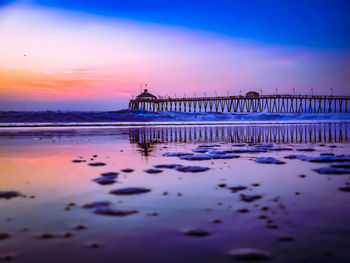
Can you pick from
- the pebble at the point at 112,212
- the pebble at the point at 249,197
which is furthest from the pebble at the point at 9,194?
the pebble at the point at 249,197

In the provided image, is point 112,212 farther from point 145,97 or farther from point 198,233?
point 145,97

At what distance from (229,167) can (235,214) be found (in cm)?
411

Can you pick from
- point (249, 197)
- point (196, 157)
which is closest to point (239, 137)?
point (196, 157)

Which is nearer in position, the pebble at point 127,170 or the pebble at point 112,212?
the pebble at point 112,212

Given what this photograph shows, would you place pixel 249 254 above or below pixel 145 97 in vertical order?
below

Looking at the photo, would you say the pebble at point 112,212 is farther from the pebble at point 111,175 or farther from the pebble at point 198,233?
the pebble at point 111,175

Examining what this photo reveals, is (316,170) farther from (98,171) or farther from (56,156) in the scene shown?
(56,156)

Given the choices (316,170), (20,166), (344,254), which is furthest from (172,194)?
(20,166)

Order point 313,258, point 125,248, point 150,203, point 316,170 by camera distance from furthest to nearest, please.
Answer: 1. point 316,170
2. point 150,203
3. point 125,248
4. point 313,258

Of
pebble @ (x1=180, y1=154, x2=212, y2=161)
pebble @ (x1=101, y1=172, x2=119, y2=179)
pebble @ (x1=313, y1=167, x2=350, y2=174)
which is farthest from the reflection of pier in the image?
pebble @ (x1=313, y1=167, x2=350, y2=174)

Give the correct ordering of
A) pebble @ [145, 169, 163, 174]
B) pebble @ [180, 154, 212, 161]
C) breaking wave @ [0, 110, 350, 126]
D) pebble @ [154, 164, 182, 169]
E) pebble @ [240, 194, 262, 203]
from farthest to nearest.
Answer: breaking wave @ [0, 110, 350, 126] → pebble @ [180, 154, 212, 161] → pebble @ [154, 164, 182, 169] → pebble @ [145, 169, 163, 174] → pebble @ [240, 194, 262, 203]

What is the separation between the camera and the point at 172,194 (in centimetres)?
562

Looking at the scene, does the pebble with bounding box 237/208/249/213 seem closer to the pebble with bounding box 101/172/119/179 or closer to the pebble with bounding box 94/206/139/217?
the pebble with bounding box 94/206/139/217

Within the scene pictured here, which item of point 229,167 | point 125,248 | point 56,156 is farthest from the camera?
point 56,156
